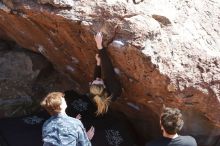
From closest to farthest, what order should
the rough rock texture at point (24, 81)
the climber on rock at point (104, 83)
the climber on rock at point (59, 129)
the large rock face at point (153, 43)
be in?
the climber on rock at point (59, 129) < the large rock face at point (153, 43) < the climber on rock at point (104, 83) < the rough rock texture at point (24, 81)

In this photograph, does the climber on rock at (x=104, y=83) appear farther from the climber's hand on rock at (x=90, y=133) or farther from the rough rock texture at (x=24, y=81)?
the rough rock texture at (x=24, y=81)

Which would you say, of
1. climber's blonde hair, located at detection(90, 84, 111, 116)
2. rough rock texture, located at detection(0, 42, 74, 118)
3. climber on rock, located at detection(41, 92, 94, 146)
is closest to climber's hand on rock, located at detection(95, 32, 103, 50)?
climber's blonde hair, located at detection(90, 84, 111, 116)

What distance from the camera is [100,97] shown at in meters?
5.45

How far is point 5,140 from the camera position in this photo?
5.34 metres

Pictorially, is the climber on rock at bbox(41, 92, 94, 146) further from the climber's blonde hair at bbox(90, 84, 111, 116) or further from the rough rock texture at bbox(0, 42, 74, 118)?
the rough rock texture at bbox(0, 42, 74, 118)

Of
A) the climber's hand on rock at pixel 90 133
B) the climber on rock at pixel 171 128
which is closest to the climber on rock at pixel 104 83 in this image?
the climber's hand on rock at pixel 90 133

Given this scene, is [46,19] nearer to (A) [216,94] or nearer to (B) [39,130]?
(B) [39,130]

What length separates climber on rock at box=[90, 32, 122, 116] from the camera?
533 cm

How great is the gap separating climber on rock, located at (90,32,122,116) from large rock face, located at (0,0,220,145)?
0.31 feet

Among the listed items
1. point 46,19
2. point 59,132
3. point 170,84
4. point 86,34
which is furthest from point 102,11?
point 59,132

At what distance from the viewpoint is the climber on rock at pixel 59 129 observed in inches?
182

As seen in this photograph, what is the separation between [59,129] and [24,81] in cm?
205

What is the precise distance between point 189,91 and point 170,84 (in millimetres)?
215

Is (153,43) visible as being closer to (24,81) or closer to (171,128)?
(171,128)
